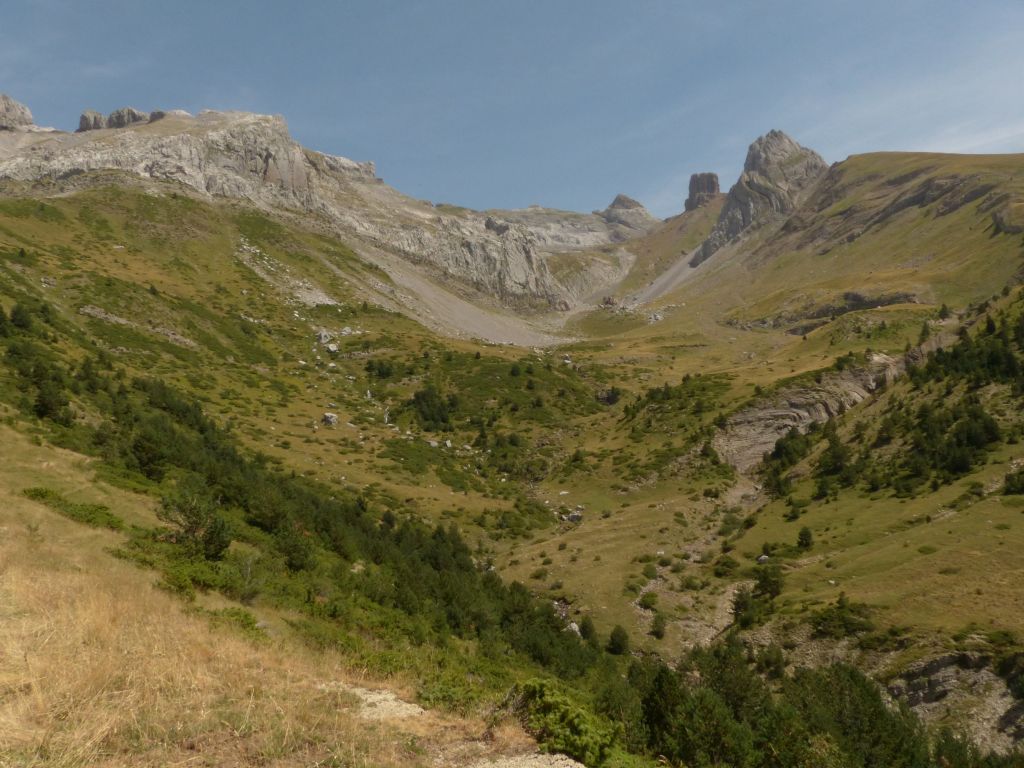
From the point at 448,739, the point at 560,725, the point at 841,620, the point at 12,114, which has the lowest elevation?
the point at 841,620

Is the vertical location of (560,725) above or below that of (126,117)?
below

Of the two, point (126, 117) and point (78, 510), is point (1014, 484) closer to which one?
point (78, 510)

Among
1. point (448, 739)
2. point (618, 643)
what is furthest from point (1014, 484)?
point (448, 739)

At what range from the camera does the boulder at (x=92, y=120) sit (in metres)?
187

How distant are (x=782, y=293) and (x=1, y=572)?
17797 centimetres

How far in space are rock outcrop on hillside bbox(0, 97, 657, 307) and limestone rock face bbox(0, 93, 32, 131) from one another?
48.8 feet

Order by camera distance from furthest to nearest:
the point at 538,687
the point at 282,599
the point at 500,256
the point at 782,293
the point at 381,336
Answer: the point at 500,256 → the point at 782,293 → the point at 381,336 → the point at 282,599 → the point at 538,687

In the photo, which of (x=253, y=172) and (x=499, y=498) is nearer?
(x=499, y=498)

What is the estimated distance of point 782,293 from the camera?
16388cm

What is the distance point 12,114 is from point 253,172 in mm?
97927

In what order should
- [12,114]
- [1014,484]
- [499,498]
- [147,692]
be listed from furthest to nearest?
[12,114] < [499,498] < [1014,484] < [147,692]

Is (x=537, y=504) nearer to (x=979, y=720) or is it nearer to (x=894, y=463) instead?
(x=894, y=463)

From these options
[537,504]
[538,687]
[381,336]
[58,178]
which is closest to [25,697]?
[538,687]

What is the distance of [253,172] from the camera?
5797 inches
